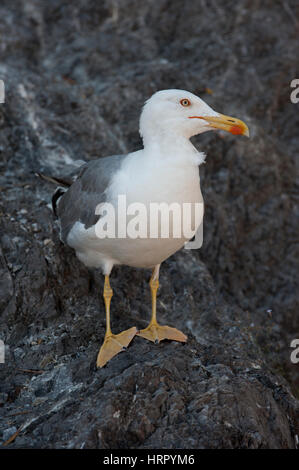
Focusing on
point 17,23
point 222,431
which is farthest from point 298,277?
point 17,23

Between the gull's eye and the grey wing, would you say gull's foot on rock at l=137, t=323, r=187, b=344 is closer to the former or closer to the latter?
the grey wing

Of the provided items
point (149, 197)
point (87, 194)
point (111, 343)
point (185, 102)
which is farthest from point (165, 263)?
point (185, 102)

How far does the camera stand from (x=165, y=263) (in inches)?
244

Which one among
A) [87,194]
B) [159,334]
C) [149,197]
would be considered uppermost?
[149,197]

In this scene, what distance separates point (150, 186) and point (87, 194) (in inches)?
34.4

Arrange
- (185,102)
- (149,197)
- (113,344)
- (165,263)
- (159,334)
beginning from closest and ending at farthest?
(149,197), (185,102), (113,344), (159,334), (165,263)

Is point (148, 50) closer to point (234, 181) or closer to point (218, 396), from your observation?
point (234, 181)

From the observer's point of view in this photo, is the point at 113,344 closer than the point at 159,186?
No

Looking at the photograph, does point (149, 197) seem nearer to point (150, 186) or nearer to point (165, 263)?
point (150, 186)

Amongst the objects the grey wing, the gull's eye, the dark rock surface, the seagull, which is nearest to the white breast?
the seagull

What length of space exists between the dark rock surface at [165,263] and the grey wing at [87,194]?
0.42m

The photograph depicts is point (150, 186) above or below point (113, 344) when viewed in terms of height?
above

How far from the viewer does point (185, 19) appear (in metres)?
8.95

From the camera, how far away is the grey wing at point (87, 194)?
14.6 ft
